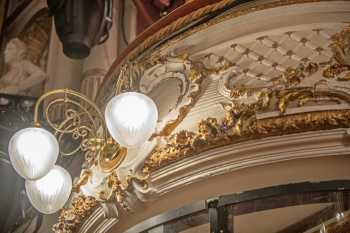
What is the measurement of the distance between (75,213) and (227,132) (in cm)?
126

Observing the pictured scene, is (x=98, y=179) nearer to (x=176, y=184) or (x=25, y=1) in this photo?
(x=176, y=184)

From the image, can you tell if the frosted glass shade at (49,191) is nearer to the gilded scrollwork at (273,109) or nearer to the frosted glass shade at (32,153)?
the frosted glass shade at (32,153)

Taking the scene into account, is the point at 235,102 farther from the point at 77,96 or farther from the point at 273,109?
the point at 77,96

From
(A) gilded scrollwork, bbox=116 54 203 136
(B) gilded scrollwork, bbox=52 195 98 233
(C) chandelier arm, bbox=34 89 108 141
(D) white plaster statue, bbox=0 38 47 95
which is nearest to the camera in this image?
(C) chandelier arm, bbox=34 89 108 141

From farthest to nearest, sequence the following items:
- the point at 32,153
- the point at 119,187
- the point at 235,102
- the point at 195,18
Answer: the point at 119,187 < the point at 195,18 < the point at 235,102 < the point at 32,153

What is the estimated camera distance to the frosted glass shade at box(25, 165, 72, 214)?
498 cm

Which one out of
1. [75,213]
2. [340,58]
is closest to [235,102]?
[340,58]

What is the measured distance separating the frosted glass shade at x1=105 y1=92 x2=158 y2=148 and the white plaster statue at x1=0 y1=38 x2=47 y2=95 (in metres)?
4.53

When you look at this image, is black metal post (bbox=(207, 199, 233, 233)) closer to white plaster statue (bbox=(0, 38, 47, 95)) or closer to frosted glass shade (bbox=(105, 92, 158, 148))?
frosted glass shade (bbox=(105, 92, 158, 148))

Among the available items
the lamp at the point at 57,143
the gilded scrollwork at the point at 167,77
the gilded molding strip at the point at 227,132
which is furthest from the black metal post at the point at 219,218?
the gilded scrollwork at the point at 167,77

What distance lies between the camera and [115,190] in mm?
5160

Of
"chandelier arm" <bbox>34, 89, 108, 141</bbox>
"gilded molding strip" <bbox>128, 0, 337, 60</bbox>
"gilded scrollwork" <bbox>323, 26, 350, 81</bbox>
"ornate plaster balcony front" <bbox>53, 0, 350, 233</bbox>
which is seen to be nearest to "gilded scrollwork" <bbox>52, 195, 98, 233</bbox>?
"ornate plaster balcony front" <bbox>53, 0, 350, 233</bbox>

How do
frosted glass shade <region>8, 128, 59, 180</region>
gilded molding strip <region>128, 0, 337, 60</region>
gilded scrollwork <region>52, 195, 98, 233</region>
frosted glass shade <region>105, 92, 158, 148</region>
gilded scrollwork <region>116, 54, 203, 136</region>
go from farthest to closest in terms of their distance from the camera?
gilded scrollwork <region>52, 195, 98, 233</region> → gilded scrollwork <region>116, 54, 203, 136</region> → gilded molding strip <region>128, 0, 337, 60</region> → frosted glass shade <region>8, 128, 59, 180</region> → frosted glass shade <region>105, 92, 158, 148</region>

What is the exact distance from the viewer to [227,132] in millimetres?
4852
